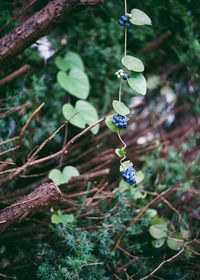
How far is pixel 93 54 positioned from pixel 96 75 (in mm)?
99

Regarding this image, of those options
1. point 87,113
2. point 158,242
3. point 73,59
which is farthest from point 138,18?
point 158,242

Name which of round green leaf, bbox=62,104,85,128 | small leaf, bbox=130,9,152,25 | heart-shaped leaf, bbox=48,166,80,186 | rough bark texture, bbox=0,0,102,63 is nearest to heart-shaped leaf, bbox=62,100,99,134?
round green leaf, bbox=62,104,85,128

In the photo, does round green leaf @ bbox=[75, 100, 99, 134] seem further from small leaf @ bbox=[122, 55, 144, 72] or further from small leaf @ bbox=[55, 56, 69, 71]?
small leaf @ bbox=[122, 55, 144, 72]

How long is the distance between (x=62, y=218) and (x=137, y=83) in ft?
1.56

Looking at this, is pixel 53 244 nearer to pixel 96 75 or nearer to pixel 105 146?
pixel 105 146

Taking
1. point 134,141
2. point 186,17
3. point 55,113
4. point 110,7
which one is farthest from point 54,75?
point 186,17

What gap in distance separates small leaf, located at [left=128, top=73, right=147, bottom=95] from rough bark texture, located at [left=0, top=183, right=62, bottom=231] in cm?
35

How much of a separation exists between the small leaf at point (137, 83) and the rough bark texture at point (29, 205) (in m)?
0.35

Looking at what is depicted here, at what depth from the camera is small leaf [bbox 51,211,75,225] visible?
982 mm

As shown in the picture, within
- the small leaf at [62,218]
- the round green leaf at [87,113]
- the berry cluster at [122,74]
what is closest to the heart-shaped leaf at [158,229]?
the small leaf at [62,218]

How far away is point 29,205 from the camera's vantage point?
0.83 m

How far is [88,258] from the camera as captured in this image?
0.88m

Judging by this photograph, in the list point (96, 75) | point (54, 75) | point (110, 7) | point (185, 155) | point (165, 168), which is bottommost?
point (185, 155)

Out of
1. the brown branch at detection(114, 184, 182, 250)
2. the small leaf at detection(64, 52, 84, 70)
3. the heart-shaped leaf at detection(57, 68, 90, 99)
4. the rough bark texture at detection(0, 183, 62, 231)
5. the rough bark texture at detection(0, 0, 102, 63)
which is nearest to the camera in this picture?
the rough bark texture at detection(0, 183, 62, 231)
